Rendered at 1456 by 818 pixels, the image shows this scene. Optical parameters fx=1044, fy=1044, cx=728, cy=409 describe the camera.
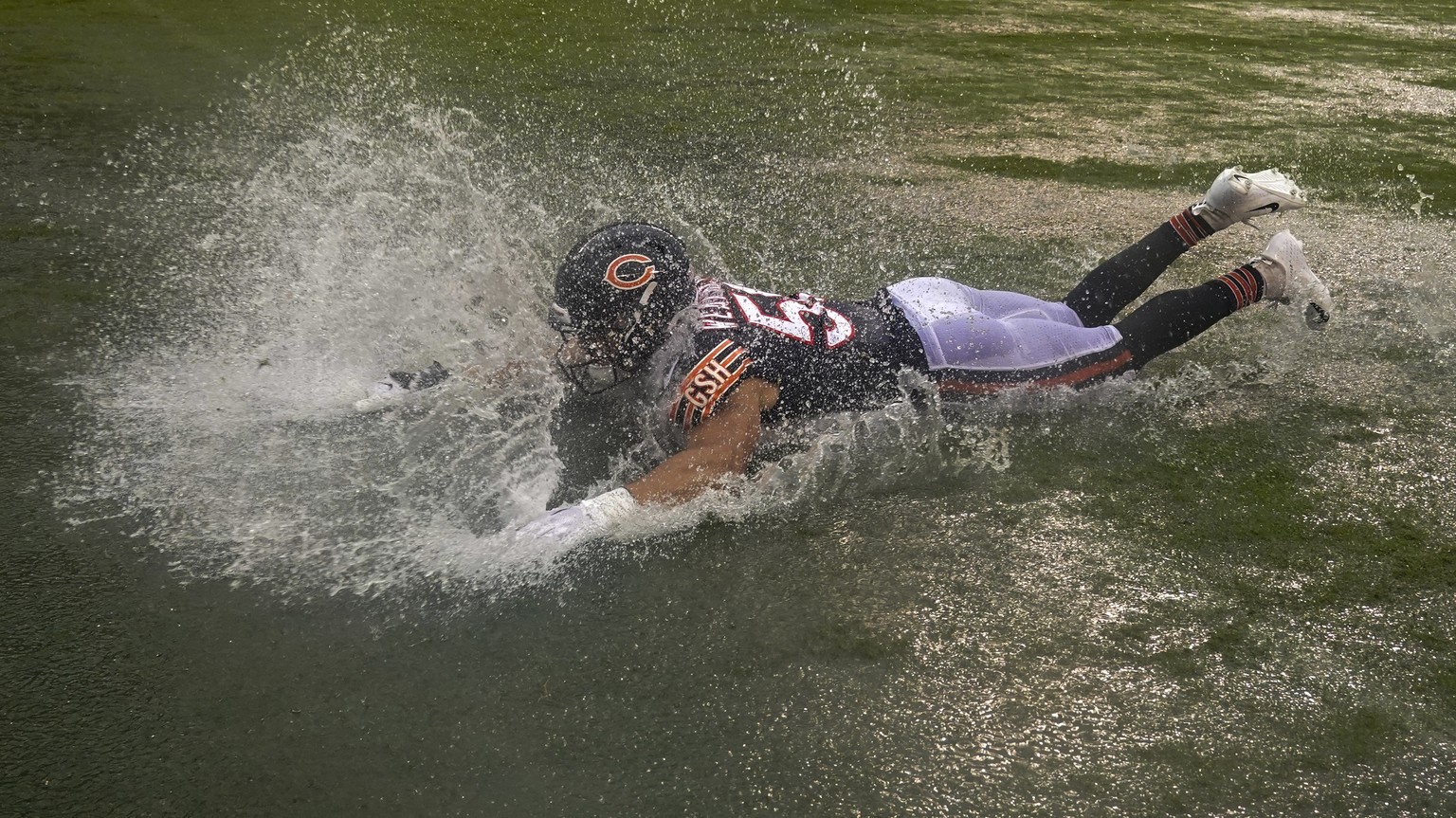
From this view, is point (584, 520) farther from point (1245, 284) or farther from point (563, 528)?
point (1245, 284)

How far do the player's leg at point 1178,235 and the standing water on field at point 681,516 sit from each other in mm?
375

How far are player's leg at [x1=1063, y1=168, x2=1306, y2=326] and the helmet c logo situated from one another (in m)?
2.08

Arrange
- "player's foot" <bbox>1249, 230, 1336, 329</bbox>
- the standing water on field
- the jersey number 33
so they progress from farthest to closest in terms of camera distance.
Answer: "player's foot" <bbox>1249, 230, 1336, 329</bbox> → the jersey number 33 → the standing water on field

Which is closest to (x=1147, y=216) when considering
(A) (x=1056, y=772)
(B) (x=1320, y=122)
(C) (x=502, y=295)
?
(B) (x=1320, y=122)

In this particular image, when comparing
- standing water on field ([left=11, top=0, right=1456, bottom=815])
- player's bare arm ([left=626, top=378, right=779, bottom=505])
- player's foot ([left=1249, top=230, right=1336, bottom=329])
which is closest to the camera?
standing water on field ([left=11, top=0, right=1456, bottom=815])

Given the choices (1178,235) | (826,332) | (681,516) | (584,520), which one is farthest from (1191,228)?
(584,520)

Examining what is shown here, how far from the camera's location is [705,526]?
11.9 ft

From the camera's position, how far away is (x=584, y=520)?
135 inches

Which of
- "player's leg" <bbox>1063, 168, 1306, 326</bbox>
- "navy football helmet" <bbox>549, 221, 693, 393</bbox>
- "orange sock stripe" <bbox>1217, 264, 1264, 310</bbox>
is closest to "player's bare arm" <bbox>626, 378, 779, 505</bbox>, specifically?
"navy football helmet" <bbox>549, 221, 693, 393</bbox>

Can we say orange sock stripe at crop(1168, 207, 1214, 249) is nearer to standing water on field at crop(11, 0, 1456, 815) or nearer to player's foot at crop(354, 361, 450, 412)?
standing water on field at crop(11, 0, 1456, 815)

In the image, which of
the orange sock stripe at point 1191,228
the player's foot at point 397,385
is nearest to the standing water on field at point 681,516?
the player's foot at point 397,385

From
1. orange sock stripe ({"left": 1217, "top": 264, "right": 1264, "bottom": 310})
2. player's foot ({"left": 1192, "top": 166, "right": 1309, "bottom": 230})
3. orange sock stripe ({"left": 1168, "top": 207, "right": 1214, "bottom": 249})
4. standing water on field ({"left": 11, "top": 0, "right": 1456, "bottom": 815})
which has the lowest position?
standing water on field ({"left": 11, "top": 0, "right": 1456, "bottom": 815})

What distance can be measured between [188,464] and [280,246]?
7.91 feet

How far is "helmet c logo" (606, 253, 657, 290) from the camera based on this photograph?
3789 millimetres
